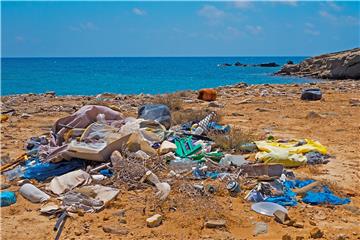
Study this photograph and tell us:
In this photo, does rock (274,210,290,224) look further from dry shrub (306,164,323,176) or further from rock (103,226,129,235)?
dry shrub (306,164,323,176)

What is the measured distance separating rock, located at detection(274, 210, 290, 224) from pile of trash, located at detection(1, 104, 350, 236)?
106mm

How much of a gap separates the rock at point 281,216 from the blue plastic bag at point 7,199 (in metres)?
2.59

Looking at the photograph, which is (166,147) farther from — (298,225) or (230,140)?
(298,225)

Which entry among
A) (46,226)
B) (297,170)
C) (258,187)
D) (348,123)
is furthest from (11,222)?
(348,123)

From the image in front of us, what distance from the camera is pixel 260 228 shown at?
3.85 m

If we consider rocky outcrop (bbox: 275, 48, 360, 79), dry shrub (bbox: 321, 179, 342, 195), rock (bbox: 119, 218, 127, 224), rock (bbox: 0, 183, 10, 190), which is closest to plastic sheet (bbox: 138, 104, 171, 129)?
rock (bbox: 0, 183, 10, 190)

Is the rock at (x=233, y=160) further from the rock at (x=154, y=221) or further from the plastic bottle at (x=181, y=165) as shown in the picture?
the rock at (x=154, y=221)

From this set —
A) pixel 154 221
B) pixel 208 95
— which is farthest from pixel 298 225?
pixel 208 95

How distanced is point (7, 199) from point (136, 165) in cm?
138

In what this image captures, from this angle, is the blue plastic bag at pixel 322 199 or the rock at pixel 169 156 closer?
the blue plastic bag at pixel 322 199

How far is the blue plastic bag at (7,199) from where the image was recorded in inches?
173

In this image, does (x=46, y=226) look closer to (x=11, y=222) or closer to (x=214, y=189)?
(x=11, y=222)

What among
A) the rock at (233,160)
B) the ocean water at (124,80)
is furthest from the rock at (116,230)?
the ocean water at (124,80)

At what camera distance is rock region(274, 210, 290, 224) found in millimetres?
3996
